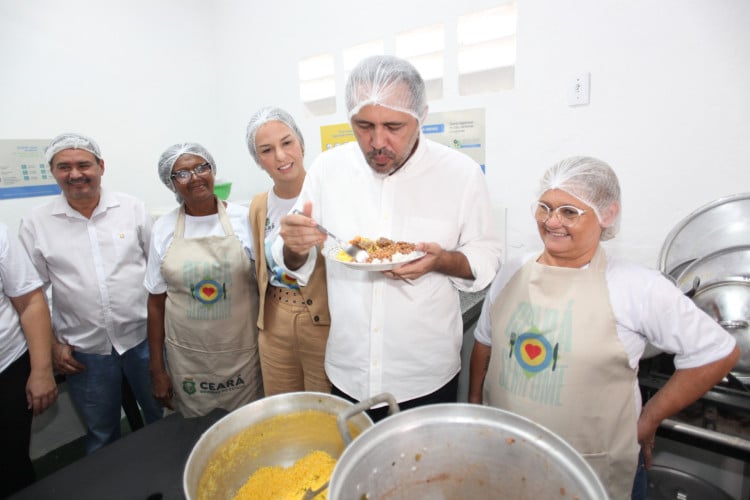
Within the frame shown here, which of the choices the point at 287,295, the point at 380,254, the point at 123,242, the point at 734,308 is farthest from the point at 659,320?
the point at 123,242

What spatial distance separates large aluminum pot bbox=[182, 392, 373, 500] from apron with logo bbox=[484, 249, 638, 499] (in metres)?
0.60

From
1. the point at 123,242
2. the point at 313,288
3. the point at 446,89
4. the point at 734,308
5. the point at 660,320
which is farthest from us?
the point at 446,89

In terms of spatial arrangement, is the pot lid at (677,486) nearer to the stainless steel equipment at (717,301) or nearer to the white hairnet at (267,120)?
the stainless steel equipment at (717,301)

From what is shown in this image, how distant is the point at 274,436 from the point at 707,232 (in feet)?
5.95

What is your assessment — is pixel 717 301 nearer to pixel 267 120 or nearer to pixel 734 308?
pixel 734 308

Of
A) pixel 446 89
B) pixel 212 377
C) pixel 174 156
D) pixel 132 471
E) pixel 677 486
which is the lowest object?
pixel 677 486

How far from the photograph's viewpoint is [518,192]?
6.95ft

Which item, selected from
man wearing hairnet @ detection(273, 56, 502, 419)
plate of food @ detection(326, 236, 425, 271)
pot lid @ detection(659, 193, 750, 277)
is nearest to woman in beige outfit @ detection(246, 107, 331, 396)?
man wearing hairnet @ detection(273, 56, 502, 419)

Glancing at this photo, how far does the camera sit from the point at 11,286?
5.10ft

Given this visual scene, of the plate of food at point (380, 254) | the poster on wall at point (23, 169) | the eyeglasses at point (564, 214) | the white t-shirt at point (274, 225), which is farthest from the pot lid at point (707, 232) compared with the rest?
the poster on wall at point (23, 169)

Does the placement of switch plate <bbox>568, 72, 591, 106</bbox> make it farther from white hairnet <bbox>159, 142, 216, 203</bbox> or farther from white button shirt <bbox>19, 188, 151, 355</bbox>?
white button shirt <bbox>19, 188, 151, 355</bbox>

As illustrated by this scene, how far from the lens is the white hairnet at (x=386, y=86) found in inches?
42.3

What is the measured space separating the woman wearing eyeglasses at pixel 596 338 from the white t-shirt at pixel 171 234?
1257mm

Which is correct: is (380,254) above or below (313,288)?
above
